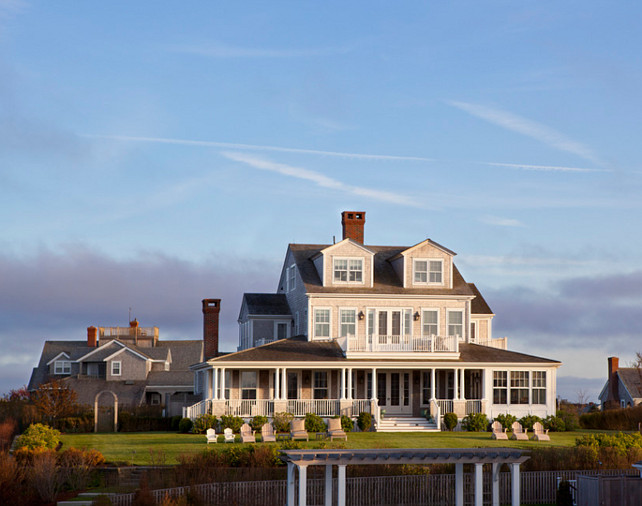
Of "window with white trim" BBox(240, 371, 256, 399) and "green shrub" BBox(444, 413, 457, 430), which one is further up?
"window with white trim" BBox(240, 371, 256, 399)

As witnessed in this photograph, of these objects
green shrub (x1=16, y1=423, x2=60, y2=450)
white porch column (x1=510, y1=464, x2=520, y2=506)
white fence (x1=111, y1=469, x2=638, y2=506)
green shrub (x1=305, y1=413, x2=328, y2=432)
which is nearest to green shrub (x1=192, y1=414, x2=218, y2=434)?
green shrub (x1=305, y1=413, x2=328, y2=432)

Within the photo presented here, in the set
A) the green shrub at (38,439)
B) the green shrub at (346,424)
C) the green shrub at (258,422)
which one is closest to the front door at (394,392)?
the green shrub at (346,424)

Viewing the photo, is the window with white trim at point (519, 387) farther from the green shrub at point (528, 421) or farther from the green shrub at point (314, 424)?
the green shrub at point (314, 424)

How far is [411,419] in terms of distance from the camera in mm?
40344

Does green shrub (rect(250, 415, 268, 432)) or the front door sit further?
the front door

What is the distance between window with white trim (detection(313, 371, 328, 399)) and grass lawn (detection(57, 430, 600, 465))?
15.0ft

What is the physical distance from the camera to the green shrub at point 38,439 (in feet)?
102

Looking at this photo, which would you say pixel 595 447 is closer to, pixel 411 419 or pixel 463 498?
pixel 463 498

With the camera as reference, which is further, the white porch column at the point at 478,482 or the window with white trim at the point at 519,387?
the window with white trim at the point at 519,387

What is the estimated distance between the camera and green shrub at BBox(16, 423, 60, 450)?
31.1m

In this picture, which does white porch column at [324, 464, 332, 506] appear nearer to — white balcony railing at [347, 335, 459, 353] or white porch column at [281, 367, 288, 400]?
white porch column at [281, 367, 288, 400]

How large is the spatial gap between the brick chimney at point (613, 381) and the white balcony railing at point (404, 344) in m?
30.8

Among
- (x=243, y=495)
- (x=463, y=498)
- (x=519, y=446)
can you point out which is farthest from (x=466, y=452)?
(x=519, y=446)

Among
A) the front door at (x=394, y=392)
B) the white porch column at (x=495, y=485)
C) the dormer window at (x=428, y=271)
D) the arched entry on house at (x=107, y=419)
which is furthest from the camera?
the dormer window at (x=428, y=271)
